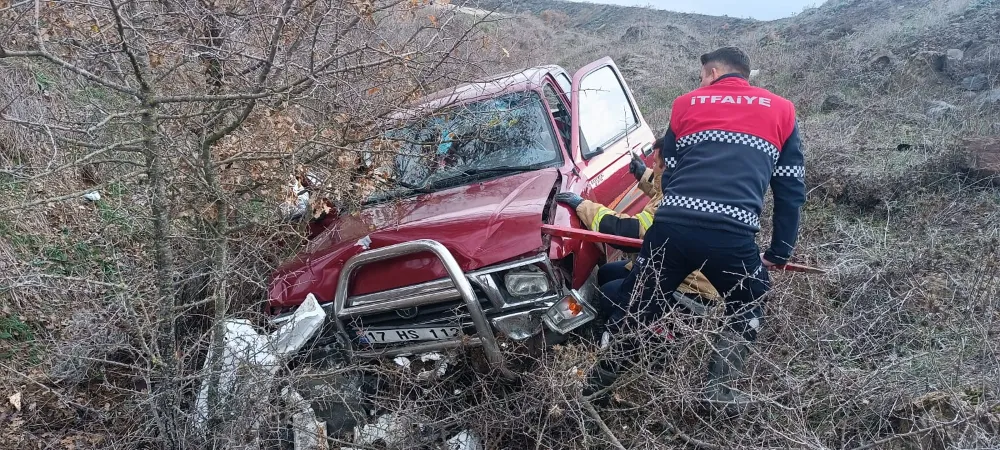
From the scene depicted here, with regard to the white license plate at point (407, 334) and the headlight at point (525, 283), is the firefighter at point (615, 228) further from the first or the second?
the white license plate at point (407, 334)

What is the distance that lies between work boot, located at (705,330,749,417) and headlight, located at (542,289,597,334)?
1.93ft

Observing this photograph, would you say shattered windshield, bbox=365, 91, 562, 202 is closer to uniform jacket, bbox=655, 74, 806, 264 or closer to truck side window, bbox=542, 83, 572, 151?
truck side window, bbox=542, 83, 572, 151

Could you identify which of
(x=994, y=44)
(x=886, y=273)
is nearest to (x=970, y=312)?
(x=886, y=273)

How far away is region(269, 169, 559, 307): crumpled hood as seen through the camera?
3033mm

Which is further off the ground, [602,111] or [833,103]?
[602,111]

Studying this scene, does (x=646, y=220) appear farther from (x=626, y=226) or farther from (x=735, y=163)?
(x=735, y=163)

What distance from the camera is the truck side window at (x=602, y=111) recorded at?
4.24m

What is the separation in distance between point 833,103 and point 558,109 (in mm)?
5556

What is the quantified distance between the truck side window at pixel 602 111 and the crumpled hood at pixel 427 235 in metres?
0.76

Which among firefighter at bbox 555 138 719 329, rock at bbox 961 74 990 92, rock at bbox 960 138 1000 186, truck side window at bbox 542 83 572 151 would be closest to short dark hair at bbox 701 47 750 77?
firefighter at bbox 555 138 719 329

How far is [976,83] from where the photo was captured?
819 centimetres

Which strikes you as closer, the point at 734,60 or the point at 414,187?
the point at 734,60

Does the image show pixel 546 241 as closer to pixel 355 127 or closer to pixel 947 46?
pixel 355 127

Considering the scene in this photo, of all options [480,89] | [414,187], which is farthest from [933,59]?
[414,187]
